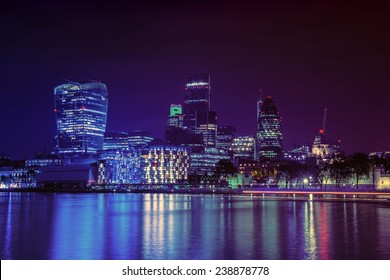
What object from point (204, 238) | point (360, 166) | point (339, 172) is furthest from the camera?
point (339, 172)

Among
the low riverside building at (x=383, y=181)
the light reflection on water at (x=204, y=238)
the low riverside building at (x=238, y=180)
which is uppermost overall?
the low riverside building at (x=238, y=180)

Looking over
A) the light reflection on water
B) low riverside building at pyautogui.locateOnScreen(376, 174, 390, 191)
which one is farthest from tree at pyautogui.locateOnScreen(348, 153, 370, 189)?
the light reflection on water

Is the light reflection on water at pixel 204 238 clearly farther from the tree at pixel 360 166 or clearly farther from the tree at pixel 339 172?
the tree at pixel 339 172

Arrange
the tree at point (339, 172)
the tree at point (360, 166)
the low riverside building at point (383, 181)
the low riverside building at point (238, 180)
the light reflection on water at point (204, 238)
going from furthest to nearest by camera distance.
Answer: the low riverside building at point (238, 180), the tree at point (339, 172), the tree at point (360, 166), the low riverside building at point (383, 181), the light reflection on water at point (204, 238)

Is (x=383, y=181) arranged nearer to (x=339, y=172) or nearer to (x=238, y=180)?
(x=339, y=172)

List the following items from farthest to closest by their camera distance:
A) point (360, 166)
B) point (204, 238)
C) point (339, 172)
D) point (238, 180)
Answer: point (238, 180) < point (339, 172) < point (360, 166) < point (204, 238)

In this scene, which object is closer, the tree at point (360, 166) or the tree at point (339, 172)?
A: the tree at point (360, 166)

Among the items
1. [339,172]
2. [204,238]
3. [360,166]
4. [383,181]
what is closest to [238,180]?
[339,172]

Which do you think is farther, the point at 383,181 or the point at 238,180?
the point at 238,180

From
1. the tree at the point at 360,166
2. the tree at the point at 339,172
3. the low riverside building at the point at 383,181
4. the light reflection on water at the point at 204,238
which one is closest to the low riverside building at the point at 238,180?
the tree at the point at 339,172
